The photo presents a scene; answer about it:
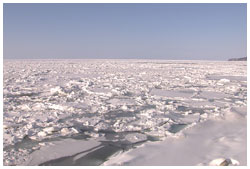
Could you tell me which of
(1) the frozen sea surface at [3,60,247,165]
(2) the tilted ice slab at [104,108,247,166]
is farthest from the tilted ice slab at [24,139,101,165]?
(2) the tilted ice slab at [104,108,247,166]

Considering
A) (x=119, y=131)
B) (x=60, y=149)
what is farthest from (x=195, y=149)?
(x=60, y=149)

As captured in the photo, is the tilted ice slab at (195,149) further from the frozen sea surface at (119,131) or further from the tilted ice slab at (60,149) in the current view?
the tilted ice slab at (60,149)

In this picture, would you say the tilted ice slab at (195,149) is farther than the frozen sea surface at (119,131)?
No

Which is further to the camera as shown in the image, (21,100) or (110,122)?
(21,100)

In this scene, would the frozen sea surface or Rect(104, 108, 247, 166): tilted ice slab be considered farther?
the frozen sea surface

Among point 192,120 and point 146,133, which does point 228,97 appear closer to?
point 192,120

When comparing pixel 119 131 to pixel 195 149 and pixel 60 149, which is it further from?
pixel 195 149

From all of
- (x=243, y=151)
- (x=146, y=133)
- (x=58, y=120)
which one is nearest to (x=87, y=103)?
(x=58, y=120)

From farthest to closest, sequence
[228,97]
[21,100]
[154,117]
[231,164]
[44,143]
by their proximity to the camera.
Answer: [228,97] → [21,100] → [154,117] → [44,143] → [231,164]

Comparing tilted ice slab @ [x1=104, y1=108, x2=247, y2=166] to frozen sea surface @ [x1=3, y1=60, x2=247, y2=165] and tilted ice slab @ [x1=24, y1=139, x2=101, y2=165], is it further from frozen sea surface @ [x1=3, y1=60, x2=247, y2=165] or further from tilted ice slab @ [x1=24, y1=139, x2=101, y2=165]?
tilted ice slab @ [x1=24, y1=139, x2=101, y2=165]

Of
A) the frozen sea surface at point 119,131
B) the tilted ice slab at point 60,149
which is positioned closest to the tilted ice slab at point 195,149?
the frozen sea surface at point 119,131

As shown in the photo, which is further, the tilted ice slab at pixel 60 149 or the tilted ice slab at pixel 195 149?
the tilted ice slab at pixel 60 149
